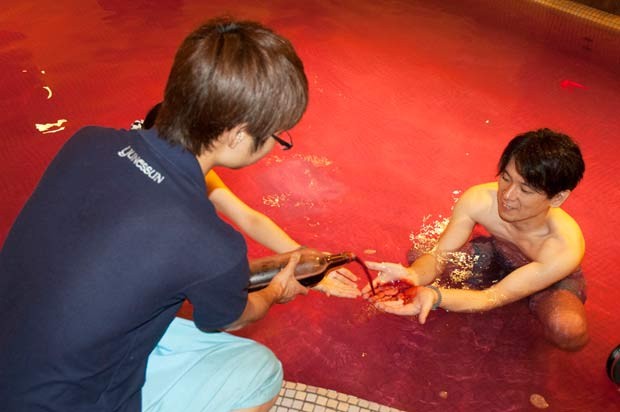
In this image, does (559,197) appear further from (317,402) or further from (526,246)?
(317,402)

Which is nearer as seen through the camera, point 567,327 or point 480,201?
point 567,327

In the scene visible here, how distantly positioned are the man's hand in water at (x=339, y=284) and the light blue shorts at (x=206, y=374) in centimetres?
80

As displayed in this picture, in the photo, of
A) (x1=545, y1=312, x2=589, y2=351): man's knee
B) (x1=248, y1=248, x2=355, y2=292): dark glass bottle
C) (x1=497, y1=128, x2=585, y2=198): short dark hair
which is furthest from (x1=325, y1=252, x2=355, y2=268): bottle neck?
(x1=545, y1=312, x2=589, y2=351): man's knee

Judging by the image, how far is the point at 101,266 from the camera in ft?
4.38

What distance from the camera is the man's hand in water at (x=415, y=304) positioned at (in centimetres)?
262

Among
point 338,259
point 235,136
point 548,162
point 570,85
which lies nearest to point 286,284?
point 338,259

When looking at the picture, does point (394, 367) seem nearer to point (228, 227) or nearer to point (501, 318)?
point (501, 318)

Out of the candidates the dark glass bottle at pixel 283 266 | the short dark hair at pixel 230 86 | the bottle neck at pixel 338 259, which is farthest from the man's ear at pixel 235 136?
the bottle neck at pixel 338 259

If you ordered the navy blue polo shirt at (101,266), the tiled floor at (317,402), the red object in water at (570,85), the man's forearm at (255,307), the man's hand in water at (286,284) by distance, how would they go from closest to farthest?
the navy blue polo shirt at (101,266), the man's forearm at (255,307), the man's hand in water at (286,284), the tiled floor at (317,402), the red object in water at (570,85)

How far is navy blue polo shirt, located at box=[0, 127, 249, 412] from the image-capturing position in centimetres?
134

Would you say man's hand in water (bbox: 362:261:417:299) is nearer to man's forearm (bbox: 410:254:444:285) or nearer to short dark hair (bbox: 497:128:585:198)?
man's forearm (bbox: 410:254:444:285)

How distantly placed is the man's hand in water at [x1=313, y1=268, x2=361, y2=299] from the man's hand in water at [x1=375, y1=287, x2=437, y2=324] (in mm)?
162

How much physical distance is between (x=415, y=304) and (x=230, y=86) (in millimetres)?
1605

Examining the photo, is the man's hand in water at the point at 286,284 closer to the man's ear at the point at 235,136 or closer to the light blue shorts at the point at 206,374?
the light blue shorts at the point at 206,374
